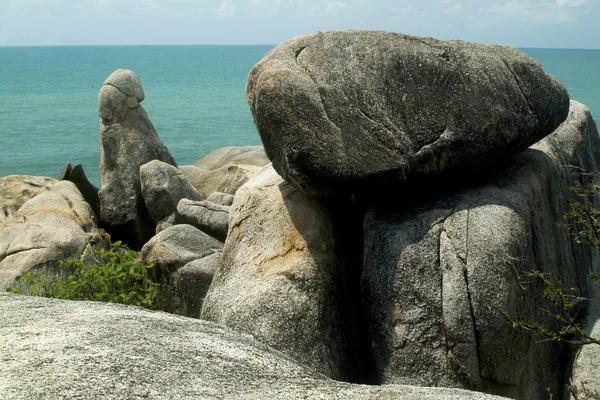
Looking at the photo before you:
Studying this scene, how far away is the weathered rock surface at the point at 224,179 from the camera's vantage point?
13.3 meters

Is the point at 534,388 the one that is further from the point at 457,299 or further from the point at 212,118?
the point at 212,118

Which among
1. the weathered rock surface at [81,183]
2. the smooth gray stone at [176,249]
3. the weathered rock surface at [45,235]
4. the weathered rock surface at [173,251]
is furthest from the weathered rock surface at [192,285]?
the weathered rock surface at [81,183]

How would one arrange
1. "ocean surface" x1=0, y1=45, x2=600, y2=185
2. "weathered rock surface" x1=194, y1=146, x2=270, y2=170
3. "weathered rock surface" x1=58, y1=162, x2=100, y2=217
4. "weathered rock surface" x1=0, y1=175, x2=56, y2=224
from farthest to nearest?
"ocean surface" x1=0, y1=45, x2=600, y2=185
"weathered rock surface" x1=194, y1=146, x2=270, y2=170
"weathered rock surface" x1=58, y1=162, x2=100, y2=217
"weathered rock surface" x1=0, y1=175, x2=56, y2=224

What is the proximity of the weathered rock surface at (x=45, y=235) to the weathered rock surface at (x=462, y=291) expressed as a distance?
4896mm

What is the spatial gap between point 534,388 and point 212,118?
124ft

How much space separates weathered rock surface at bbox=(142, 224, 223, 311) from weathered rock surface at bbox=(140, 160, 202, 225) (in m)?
2.17

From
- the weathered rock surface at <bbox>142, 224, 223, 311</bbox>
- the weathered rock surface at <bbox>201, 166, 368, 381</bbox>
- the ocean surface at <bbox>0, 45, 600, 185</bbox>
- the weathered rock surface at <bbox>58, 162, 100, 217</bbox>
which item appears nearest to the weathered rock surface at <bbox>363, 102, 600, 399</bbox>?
the weathered rock surface at <bbox>201, 166, 368, 381</bbox>

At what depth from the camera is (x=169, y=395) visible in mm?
3426

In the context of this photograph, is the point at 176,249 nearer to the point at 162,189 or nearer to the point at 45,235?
the point at 45,235

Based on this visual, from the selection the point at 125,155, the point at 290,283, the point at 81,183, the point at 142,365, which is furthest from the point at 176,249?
the point at 142,365

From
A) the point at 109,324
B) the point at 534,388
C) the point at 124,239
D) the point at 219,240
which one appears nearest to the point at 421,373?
the point at 534,388

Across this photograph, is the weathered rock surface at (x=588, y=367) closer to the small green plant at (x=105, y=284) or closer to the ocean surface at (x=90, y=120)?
the small green plant at (x=105, y=284)

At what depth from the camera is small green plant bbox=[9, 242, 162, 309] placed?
8648mm

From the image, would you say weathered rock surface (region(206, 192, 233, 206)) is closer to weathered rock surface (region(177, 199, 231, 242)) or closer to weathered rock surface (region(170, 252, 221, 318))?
weathered rock surface (region(177, 199, 231, 242))
